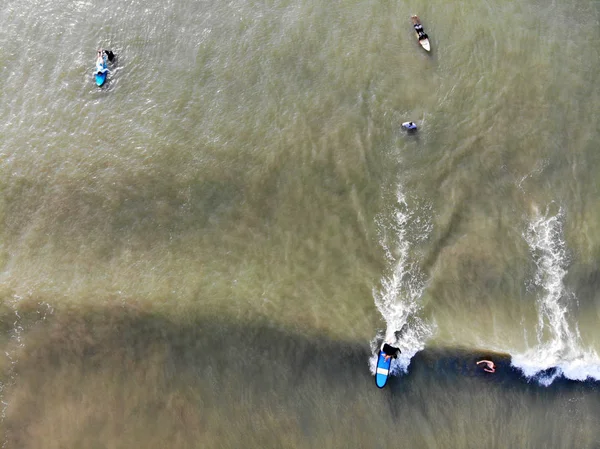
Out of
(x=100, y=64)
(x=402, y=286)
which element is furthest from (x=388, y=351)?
(x=100, y=64)

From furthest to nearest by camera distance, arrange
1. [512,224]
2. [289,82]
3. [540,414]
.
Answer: [289,82] < [512,224] < [540,414]

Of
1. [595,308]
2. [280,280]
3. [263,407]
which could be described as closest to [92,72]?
[280,280]

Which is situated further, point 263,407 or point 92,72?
point 92,72

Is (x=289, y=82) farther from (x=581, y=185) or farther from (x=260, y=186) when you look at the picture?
(x=581, y=185)

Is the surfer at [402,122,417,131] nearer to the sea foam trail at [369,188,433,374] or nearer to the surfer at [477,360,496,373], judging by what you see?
the sea foam trail at [369,188,433,374]

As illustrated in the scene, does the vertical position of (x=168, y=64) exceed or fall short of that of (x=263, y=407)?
it exceeds it

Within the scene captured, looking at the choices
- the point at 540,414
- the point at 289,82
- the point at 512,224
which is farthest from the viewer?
the point at 289,82

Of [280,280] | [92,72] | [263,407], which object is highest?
[92,72]
